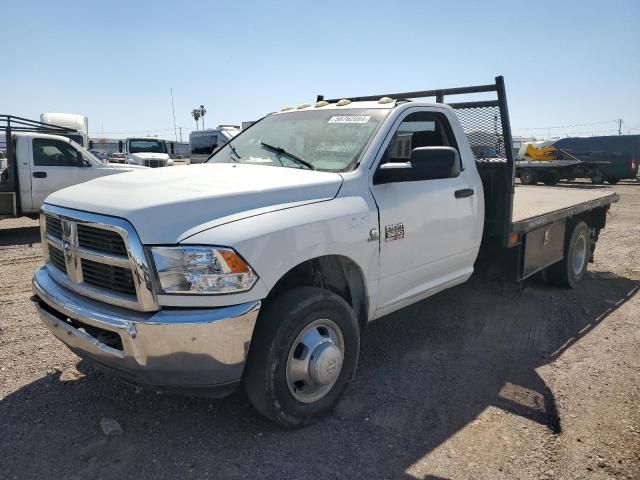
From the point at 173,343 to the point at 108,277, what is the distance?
0.57 meters

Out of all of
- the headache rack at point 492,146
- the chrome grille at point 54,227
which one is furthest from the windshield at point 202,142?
the chrome grille at point 54,227

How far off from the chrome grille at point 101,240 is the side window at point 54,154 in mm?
8784

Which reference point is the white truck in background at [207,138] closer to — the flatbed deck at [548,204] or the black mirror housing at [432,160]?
the flatbed deck at [548,204]

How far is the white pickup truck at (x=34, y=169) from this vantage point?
33.2 feet

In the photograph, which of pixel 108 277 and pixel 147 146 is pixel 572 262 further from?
pixel 147 146

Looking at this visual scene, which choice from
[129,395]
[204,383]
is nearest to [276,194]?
[204,383]

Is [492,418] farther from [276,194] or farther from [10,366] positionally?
[10,366]

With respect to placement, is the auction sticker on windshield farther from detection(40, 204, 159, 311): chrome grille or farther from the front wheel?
detection(40, 204, 159, 311): chrome grille

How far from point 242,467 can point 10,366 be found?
7.42ft

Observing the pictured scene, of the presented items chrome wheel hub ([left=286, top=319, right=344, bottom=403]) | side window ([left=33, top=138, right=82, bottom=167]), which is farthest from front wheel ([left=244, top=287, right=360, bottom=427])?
side window ([left=33, top=138, right=82, bottom=167])

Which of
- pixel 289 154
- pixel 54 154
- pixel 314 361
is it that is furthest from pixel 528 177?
pixel 314 361

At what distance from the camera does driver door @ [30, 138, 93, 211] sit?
409 inches

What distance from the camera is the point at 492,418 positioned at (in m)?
3.35

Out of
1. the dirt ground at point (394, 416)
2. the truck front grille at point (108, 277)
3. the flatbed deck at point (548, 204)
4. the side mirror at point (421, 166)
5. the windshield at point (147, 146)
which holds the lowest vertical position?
the dirt ground at point (394, 416)
